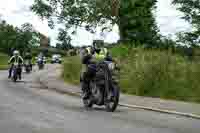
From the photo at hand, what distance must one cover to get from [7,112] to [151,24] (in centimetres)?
5425

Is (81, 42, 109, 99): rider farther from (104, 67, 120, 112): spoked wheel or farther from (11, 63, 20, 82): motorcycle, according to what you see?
(11, 63, 20, 82): motorcycle

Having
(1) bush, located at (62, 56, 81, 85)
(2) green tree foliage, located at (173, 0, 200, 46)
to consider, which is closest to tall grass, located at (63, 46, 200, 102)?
(1) bush, located at (62, 56, 81, 85)

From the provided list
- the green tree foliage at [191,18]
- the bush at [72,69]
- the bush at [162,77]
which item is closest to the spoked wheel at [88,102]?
the bush at [162,77]

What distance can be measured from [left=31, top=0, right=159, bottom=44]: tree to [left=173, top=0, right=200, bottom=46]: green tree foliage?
3918 millimetres

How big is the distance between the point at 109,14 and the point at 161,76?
3351 cm

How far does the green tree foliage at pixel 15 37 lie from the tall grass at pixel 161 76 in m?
129

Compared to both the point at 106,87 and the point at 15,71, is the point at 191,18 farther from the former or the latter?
the point at 106,87

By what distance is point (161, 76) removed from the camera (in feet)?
70.5

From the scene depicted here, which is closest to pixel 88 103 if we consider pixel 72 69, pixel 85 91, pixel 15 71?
pixel 85 91

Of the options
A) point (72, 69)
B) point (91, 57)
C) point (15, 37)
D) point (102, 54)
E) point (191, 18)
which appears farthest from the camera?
point (15, 37)

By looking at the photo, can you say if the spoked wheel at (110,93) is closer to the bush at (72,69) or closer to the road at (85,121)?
the road at (85,121)

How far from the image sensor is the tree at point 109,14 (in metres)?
54.8

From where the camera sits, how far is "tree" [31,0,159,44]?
180 ft

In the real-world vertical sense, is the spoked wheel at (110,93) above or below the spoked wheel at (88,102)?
above
